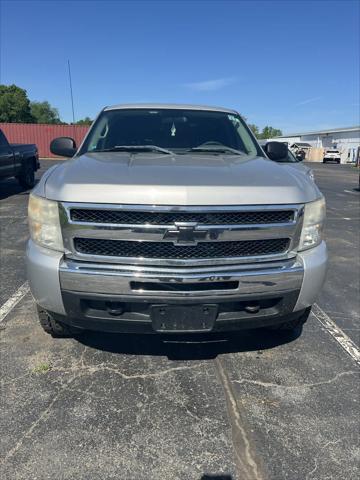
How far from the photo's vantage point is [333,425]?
7.72 ft

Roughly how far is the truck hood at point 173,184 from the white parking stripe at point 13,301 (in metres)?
1.61

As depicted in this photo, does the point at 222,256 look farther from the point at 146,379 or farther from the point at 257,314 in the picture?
the point at 146,379

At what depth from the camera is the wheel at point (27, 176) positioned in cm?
1169

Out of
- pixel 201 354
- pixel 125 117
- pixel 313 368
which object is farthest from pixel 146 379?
pixel 125 117

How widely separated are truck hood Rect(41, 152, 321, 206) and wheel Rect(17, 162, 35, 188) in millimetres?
9728

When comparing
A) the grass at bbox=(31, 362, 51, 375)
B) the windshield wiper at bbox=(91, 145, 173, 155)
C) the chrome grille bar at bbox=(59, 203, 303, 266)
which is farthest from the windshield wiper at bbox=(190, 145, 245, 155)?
the grass at bbox=(31, 362, 51, 375)

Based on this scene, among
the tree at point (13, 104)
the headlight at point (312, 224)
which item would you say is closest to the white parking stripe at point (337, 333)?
the headlight at point (312, 224)

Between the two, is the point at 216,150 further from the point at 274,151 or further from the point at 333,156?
the point at 333,156

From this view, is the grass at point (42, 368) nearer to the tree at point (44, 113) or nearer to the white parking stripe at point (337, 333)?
the white parking stripe at point (337, 333)

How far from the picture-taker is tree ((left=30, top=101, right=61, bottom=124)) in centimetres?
8897

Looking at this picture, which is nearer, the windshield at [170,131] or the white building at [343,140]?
the windshield at [170,131]

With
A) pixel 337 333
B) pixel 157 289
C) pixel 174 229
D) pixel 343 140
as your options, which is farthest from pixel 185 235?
pixel 343 140

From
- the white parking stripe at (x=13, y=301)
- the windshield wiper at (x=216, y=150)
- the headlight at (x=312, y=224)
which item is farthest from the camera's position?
the white parking stripe at (x=13, y=301)

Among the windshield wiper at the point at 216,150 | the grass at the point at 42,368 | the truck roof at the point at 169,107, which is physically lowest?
the grass at the point at 42,368
